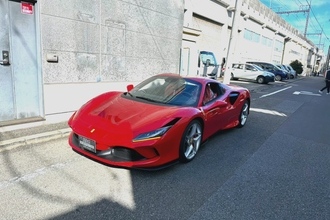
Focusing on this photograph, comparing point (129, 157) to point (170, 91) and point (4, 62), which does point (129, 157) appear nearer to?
point (170, 91)

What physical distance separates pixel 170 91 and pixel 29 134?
2.55m

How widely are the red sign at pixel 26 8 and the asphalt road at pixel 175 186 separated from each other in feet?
8.40

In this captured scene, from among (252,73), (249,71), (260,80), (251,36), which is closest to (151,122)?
(260,80)

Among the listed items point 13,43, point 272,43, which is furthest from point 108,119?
point 272,43

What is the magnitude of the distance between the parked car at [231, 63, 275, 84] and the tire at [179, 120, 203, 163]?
54.1 ft

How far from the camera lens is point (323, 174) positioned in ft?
11.3

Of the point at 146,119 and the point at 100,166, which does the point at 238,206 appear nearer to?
the point at 146,119

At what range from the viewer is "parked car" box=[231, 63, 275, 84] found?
1834 cm

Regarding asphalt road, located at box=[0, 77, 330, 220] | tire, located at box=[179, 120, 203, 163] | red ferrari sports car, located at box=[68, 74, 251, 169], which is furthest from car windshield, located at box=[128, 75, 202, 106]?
asphalt road, located at box=[0, 77, 330, 220]

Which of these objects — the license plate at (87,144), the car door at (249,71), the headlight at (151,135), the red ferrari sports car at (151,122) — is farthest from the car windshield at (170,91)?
the car door at (249,71)

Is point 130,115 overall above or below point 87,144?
above

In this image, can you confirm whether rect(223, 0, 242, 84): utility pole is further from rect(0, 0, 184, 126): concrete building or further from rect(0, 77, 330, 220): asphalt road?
rect(0, 77, 330, 220): asphalt road

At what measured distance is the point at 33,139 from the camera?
12.8 feet

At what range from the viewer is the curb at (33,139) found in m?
3.62
